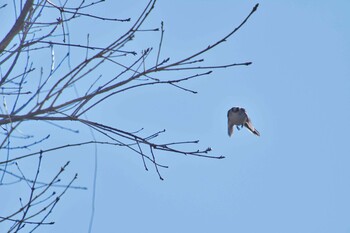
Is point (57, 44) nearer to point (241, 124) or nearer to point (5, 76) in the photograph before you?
point (5, 76)

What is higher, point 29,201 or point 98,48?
point 98,48

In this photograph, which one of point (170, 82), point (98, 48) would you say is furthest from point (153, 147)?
point (98, 48)

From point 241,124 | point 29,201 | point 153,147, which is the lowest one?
point 29,201

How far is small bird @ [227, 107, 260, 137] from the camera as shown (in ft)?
32.9

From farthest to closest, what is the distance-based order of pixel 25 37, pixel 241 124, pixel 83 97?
pixel 241 124 < pixel 25 37 < pixel 83 97

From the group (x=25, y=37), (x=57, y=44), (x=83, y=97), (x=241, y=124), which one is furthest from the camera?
(x=241, y=124)

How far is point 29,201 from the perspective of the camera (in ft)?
8.79

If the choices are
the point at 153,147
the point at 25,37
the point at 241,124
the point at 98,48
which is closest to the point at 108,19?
the point at 98,48

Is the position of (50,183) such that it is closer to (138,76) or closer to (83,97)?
(83,97)

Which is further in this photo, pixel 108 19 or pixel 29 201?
pixel 108 19

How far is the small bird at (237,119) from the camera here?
10016mm

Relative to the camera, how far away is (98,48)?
114 inches

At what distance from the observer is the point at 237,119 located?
1004 centimetres

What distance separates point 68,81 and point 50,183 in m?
0.41
